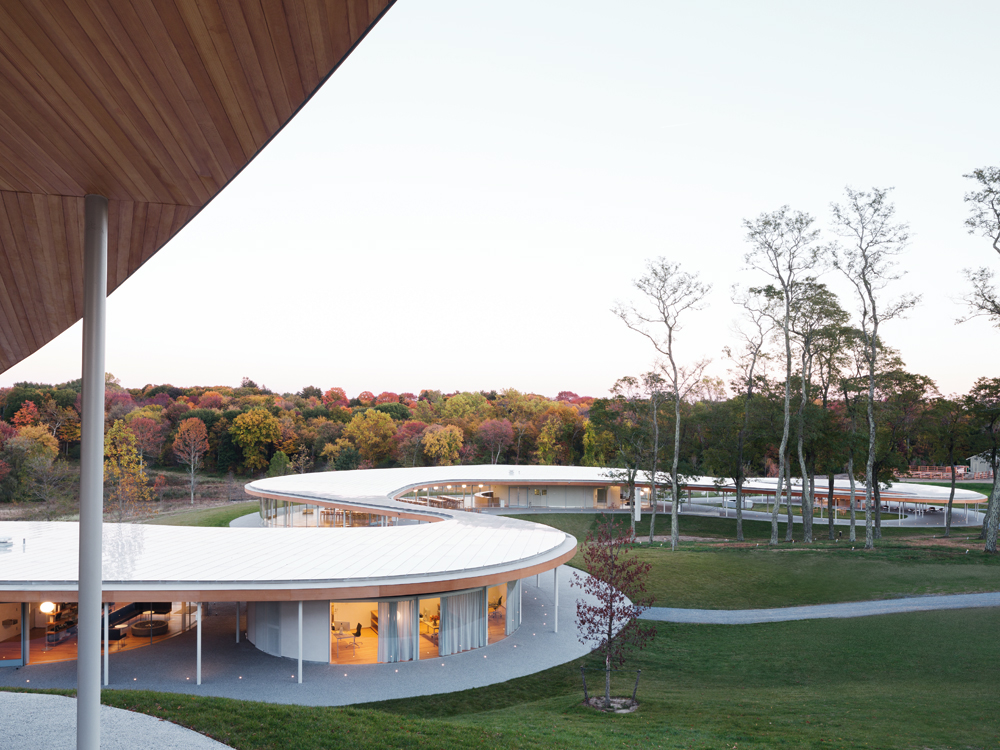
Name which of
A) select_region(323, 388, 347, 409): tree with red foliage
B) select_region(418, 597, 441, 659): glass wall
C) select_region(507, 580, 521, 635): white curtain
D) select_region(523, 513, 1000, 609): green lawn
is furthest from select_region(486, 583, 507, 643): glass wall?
select_region(323, 388, 347, 409): tree with red foliage

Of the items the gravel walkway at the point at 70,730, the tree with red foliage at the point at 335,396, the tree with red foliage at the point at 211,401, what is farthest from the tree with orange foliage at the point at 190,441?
the gravel walkway at the point at 70,730

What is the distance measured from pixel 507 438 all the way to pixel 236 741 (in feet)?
161

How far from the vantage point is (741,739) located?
833 centimetres

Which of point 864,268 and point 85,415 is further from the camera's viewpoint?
point 864,268

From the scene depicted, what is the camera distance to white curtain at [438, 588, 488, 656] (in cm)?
1359

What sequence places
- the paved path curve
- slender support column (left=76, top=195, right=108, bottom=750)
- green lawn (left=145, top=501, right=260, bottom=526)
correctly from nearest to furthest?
slender support column (left=76, top=195, right=108, bottom=750)
the paved path curve
green lawn (left=145, top=501, right=260, bottom=526)

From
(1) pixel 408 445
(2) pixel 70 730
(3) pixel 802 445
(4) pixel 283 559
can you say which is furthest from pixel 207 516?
(3) pixel 802 445

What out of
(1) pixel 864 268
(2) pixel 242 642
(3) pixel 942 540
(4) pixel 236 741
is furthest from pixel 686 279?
(4) pixel 236 741

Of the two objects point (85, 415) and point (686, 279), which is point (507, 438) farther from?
point (85, 415)

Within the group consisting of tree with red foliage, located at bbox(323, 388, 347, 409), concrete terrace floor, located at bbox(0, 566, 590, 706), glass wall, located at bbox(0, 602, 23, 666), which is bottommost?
concrete terrace floor, located at bbox(0, 566, 590, 706)

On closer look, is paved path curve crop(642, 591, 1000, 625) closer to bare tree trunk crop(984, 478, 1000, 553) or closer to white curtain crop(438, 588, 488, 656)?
bare tree trunk crop(984, 478, 1000, 553)

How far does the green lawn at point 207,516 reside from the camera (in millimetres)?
32375

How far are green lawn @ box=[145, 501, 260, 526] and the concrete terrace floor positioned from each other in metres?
19.2

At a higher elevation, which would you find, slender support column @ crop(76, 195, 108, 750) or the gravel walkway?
slender support column @ crop(76, 195, 108, 750)
